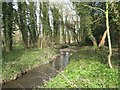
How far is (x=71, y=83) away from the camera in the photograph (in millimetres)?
8141

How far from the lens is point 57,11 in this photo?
30359 millimetres

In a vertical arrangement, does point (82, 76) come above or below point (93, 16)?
below

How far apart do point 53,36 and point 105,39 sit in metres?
8.75

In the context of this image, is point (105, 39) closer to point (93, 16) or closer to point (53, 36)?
point (93, 16)

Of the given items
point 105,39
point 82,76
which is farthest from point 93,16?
point 82,76

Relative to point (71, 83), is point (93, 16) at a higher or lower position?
higher

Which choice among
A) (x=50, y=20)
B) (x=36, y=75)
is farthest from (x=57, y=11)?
(x=36, y=75)

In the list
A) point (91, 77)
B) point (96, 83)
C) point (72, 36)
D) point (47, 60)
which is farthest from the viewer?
point (72, 36)

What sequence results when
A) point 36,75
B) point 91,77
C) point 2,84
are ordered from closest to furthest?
1. point 91,77
2. point 2,84
3. point 36,75

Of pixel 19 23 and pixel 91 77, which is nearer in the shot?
pixel 91 77

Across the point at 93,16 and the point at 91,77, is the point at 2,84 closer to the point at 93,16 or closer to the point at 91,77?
the point at 91,77

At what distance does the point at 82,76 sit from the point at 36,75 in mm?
4118

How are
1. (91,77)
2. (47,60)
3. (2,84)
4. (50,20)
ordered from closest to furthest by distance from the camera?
1. (91,77)
2. (2,84)
3. (47,60)
4. (50,20)

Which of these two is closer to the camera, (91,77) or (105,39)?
(91,77)
